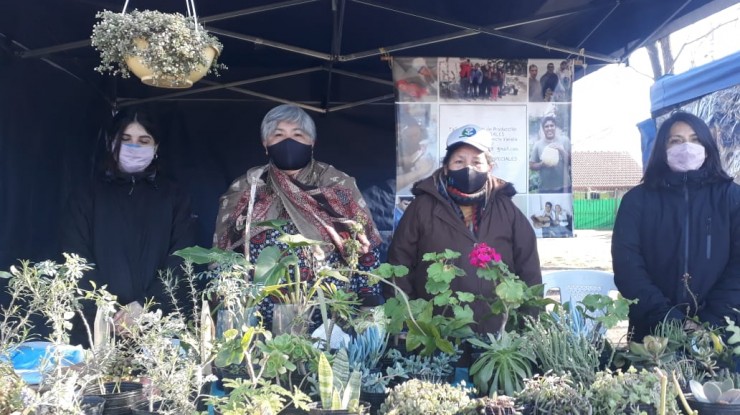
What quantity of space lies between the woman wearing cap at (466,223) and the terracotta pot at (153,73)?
1.16 meters

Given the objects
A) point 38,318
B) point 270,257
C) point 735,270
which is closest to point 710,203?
point 735,270

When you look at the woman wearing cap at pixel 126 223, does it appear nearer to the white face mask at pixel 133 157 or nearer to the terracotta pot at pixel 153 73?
the white face mask at pixel 133 157

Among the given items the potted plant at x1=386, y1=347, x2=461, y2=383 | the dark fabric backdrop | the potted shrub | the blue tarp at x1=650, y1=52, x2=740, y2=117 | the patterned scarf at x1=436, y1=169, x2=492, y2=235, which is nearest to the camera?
the potted plant at x1=386, y1=347, x2=461, y2=383

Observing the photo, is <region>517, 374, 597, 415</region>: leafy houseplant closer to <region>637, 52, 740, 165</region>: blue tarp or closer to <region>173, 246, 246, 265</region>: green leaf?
<region>173, 246, 246, 265</region>: green leaf

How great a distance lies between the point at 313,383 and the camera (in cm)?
195

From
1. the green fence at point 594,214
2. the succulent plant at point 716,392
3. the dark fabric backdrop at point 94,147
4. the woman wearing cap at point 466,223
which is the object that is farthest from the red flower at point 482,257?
the green fence at point 594,214

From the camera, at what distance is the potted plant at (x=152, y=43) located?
8.25ft

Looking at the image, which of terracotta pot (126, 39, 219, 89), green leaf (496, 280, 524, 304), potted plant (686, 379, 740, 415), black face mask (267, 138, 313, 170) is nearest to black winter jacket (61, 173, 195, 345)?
black face mask (267, 138, 313, 170)

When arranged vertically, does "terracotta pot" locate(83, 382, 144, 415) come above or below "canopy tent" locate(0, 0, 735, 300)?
below

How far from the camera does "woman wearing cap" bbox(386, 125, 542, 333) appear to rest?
10.2 feet

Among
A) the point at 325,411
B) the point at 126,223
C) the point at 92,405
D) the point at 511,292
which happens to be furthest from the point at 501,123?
the point at 92,405

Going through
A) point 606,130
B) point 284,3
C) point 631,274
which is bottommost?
point 631,274

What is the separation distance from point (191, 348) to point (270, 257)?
15.9 inches

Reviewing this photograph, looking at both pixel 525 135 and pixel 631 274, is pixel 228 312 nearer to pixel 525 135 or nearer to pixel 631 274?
pixel 631 274
